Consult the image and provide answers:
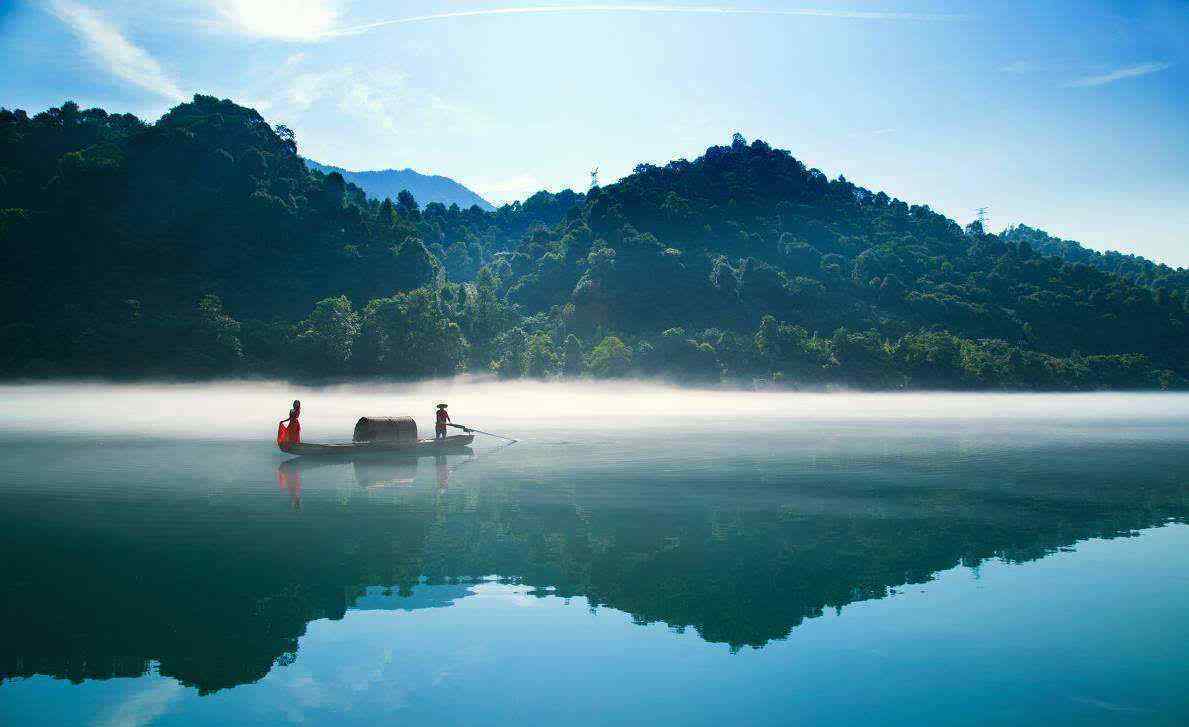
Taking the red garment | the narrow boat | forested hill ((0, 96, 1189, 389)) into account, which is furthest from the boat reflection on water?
forested hill ((0, 96, 1189, 389))

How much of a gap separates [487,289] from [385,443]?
80.9 meters

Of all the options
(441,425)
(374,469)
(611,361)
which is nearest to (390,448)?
(374,469)

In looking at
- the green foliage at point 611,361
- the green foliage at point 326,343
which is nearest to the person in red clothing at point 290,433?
the green foliage at point 326,343

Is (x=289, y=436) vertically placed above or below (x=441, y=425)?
below

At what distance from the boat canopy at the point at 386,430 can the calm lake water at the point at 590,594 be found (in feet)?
6.15

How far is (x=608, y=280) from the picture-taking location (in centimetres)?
12181

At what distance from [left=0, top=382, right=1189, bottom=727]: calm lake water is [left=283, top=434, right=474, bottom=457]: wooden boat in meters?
0.94

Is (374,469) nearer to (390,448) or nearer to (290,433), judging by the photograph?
(390,448)

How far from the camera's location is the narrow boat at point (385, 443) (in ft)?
105

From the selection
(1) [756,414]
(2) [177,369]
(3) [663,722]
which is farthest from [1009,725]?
(2) [177,369]

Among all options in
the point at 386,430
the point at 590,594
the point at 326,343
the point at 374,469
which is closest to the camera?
the point at 590,594

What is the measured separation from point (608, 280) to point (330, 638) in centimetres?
11185

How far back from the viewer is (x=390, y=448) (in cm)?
3281

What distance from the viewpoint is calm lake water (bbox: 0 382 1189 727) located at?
9.45 m
